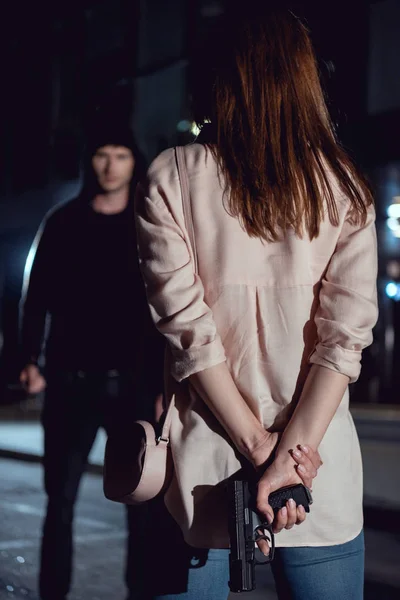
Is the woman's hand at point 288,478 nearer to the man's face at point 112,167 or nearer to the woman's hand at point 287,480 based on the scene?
the woman's hand at point 287,480

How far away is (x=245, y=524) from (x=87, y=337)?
2142 millimetres

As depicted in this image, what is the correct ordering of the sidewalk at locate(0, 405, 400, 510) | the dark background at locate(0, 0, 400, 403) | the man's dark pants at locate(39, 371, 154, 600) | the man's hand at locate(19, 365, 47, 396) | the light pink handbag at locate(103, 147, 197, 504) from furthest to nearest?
the dark background at locate(0, 0, 400, 403)
the sidewalk at locate(0, 405, 400, 510)
the man's hand at locate(19, 365, 47, 396)
the man's dark pants at locate(39, 371, 154, 600)
the light pink handbag at locate(103, 147, 197, 504)

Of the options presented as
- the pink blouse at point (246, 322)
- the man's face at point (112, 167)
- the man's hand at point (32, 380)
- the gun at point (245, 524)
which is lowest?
the man's hand at point (32, 380)

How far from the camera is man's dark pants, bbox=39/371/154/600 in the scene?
146 inches

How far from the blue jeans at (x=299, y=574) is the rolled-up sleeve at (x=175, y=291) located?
1.22ft

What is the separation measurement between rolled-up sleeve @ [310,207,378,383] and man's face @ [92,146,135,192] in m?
2.20

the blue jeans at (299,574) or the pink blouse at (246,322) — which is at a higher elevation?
the pink blouse at (246,322)

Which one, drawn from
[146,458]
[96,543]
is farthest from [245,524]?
[96,543]

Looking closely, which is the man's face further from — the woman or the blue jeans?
the blue jeans

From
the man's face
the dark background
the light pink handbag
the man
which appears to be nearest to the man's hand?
the man

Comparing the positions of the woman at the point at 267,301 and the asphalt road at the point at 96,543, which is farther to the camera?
the asphalt road at the point at 96,543

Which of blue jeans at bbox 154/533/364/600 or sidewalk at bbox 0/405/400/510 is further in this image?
sidewalk at bbox 0/405/400/510

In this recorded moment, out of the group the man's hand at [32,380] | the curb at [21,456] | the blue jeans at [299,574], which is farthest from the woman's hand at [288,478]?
the curb at [21,456]

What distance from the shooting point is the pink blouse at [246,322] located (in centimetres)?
176
